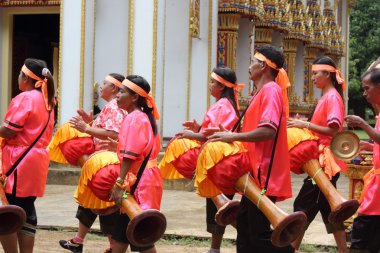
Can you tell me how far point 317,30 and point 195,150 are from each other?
19.5 meters

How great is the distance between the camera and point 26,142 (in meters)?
7.36

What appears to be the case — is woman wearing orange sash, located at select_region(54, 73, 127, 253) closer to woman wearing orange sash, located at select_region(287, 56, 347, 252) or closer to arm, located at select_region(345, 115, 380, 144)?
woman wearing orange sash, located at select_region(287, 56, 347, 252)

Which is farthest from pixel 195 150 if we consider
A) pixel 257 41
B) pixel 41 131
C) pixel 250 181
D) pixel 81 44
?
pixel 257 41

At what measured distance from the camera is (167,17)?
1597cm

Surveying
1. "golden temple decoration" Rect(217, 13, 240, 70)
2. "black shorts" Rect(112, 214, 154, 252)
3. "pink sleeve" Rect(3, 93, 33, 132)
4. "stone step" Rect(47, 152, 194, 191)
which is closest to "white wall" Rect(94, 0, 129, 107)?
"stone step" Rect(47, 152, 194, 191)

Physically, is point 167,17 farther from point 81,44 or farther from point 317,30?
point 317,30

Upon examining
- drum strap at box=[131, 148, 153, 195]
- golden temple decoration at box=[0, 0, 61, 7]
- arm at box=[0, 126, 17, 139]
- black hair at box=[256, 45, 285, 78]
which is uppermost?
golden temple decoration at box=[0, 0, 61, 7]

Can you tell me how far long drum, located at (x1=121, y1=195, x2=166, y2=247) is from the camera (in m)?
6.33

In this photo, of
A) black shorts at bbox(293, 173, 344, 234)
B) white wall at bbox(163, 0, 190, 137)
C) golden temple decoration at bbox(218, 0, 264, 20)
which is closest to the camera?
black shorts at bbox(293, 173, 344, 234)

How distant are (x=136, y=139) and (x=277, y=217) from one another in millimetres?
1327

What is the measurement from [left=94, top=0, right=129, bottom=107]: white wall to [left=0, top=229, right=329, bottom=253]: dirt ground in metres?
5.69

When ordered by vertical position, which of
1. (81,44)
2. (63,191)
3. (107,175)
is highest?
(81,44)

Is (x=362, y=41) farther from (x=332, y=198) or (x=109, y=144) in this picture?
(x=109, y=144)

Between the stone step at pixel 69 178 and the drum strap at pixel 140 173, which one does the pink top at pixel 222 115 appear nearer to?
the drum strap at pixel 140 173
